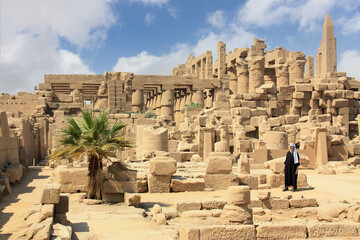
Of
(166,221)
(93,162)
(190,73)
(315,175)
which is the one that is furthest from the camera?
(190,73)

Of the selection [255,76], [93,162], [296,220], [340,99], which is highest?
[255,76]

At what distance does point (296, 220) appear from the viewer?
29.3 ft

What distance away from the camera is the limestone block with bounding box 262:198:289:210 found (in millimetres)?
9930

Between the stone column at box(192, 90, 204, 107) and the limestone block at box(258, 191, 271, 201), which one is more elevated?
the stone column at box(192, 90, 204, 107)

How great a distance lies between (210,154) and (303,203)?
4974 millimetres

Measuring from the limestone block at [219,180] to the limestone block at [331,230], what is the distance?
511 cm

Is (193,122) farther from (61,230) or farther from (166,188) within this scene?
(61,230)

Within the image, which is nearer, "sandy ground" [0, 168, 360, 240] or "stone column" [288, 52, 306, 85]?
"sandy ground" [0, 168, 360, 240]

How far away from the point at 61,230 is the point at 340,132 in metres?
17.9

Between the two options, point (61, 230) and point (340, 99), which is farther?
point (340, 99)

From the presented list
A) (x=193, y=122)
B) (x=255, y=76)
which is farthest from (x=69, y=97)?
(x=255, y=76)

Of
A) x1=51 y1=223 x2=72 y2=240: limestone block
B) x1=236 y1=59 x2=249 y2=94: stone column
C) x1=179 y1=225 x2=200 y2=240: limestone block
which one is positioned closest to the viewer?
x1=51 y1=223 x2=72 y2=240: limestone block

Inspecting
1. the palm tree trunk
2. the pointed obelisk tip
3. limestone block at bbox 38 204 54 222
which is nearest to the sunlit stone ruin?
limestone block at bbox 38 204 54 222

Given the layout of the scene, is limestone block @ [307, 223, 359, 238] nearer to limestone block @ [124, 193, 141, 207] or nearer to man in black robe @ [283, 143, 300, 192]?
limestone block @ [124, 193, 141, 207]
